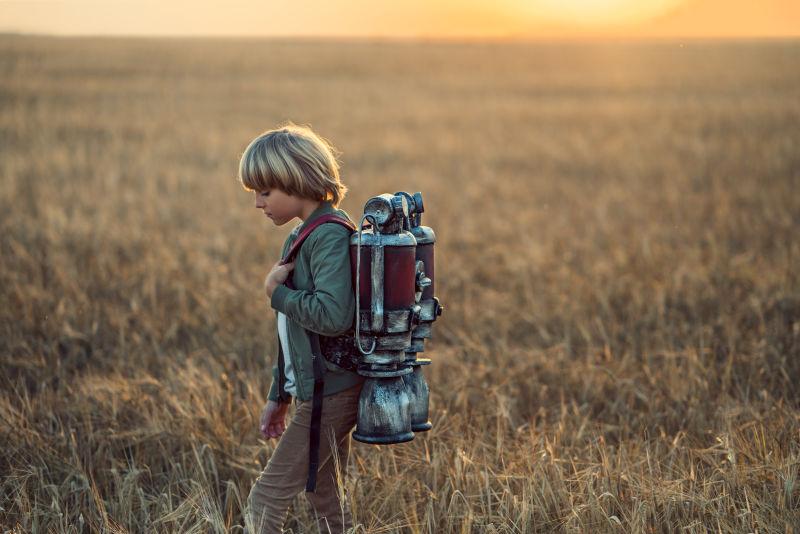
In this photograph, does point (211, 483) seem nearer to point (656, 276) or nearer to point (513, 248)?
point (656, 276)

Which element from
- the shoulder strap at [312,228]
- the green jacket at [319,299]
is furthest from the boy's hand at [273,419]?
the shoulder strap at [312,228]

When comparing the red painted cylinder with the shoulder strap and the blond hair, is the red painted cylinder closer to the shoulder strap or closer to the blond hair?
the shoulder strap

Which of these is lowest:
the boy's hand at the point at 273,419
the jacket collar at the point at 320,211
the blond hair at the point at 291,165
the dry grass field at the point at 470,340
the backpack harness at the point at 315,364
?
the dry grass field at the point at 470,340

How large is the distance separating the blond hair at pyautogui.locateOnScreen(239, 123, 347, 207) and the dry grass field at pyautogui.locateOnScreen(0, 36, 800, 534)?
3.60 feet

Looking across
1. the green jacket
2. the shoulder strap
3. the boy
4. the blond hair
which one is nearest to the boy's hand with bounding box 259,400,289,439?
the boy

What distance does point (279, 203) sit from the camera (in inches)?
106

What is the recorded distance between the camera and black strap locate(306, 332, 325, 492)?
263 centimetres

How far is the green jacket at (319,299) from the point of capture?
2535 millimetres

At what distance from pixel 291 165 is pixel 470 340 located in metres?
2.92

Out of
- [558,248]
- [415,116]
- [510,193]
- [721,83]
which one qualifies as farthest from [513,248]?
[721,83]

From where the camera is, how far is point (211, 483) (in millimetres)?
3414

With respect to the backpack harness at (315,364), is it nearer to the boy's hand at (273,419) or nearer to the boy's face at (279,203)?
the boy's face at (279,203)

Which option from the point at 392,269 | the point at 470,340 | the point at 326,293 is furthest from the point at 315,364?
the point at 470,340

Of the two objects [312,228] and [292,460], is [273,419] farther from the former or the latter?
[312,228]
